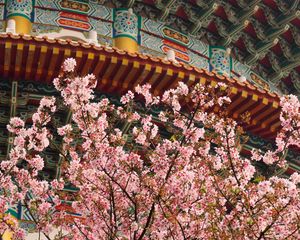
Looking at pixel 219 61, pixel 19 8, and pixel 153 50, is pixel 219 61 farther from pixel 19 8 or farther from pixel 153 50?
pixel 19 8

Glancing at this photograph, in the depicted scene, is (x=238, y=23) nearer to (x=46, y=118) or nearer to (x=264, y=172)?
(x=264, y=172)

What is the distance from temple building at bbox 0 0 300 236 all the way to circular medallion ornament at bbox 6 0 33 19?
0.02 metres

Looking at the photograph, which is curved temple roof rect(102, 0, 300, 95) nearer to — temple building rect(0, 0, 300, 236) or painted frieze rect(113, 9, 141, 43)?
temple building rect(0, 0, 300, 236)

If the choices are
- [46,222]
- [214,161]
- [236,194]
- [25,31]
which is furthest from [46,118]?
[25,31]

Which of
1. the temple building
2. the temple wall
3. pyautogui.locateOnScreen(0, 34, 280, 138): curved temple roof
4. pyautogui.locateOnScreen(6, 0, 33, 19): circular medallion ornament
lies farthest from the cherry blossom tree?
the temple wall

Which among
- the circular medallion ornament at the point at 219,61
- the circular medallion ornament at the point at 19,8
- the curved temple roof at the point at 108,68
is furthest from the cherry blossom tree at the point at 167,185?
the circular medallion ornament at the point at 219,61

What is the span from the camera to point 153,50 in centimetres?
1521

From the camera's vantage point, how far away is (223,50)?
16031mm

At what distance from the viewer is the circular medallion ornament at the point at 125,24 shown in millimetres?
15094

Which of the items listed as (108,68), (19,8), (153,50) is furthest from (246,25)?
(108,68)

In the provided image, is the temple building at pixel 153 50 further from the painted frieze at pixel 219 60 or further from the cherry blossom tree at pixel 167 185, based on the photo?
the cherry blossom tree at pixel 167 185

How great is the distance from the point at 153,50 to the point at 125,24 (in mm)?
711

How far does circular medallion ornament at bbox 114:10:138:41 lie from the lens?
15.1 meters

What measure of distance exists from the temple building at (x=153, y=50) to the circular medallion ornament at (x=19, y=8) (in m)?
0.02
